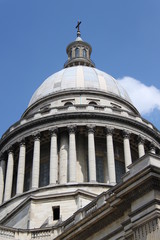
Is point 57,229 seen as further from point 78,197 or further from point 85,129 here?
point 85,129

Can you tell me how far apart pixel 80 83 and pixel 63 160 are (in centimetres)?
1222

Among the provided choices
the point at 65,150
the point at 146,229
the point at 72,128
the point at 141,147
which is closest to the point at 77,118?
the point at 72,128

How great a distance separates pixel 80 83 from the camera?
175 ft

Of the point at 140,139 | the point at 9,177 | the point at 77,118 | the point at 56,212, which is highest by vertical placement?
the point at 77,118

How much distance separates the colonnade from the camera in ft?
140

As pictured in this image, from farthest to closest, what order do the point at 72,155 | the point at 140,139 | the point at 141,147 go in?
1. the point at 140,139
2. the point at 141,147
3. the point at 72,155

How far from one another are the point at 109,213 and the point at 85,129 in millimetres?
21300

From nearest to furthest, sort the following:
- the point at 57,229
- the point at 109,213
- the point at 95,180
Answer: the point at 109,213 < the point at 57,229 < the point at 95,180

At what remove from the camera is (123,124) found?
4709 centimetres

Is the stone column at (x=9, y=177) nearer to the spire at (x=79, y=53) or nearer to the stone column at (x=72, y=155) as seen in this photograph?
the stone column at (x=72, y=155)

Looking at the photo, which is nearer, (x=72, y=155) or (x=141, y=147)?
(x=72, y=155)

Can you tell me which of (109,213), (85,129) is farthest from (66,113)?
(109,213)

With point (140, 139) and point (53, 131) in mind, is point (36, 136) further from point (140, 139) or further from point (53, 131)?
point (140, 139)

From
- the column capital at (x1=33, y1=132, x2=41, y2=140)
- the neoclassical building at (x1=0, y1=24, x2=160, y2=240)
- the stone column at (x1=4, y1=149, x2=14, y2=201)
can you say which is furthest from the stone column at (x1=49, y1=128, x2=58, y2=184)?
the stone column at (x1=4, y1=149, x2=14, y2=201)
